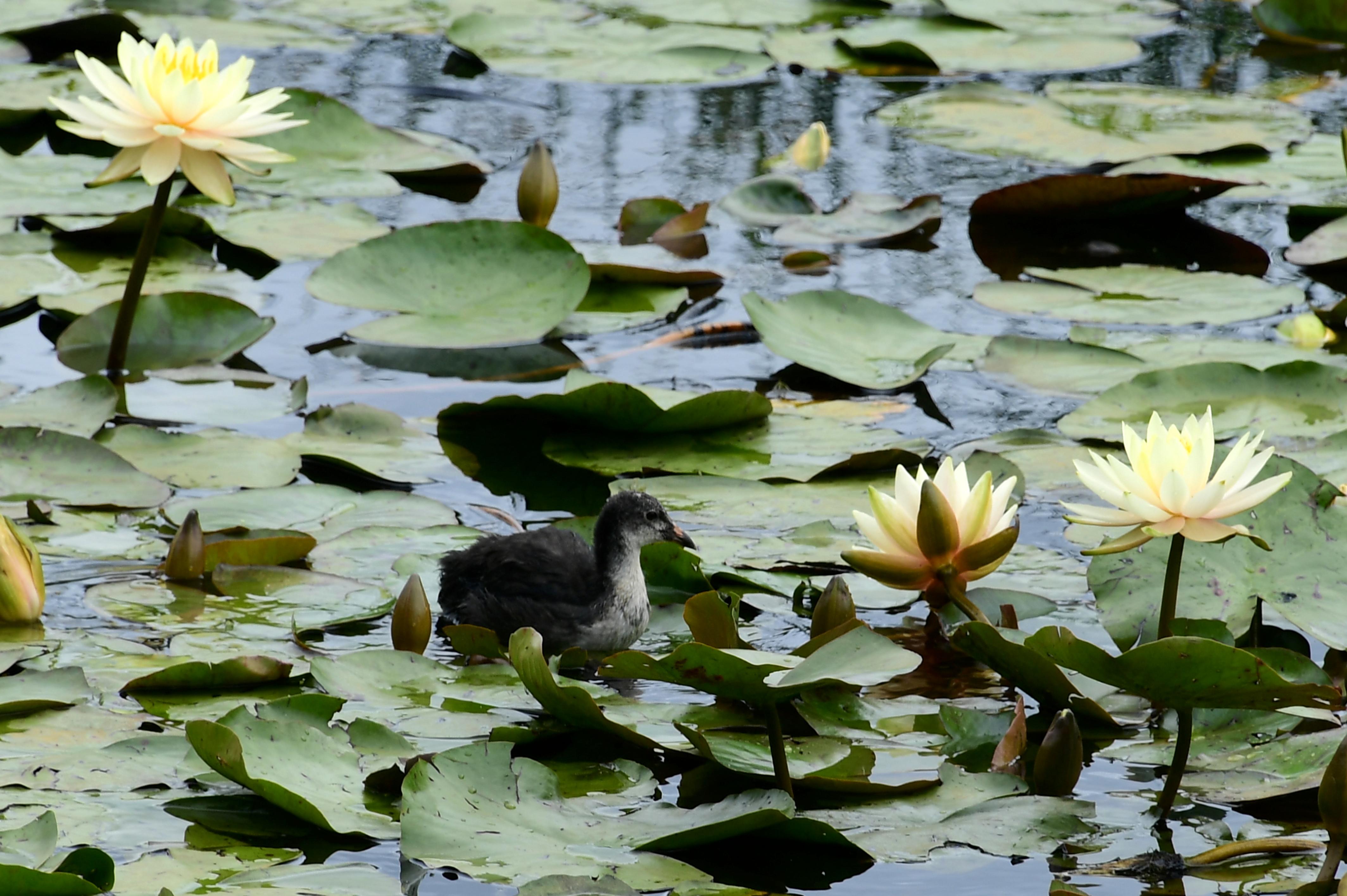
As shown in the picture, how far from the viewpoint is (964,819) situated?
2607 mm

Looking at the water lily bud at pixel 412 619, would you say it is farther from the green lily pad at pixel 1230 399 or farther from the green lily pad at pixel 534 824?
the green lily pad at pixel 1230 399

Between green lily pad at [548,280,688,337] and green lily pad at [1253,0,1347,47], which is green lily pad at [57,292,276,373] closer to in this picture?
green lily pad at [548,280,688,337]

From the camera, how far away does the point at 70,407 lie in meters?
4.22

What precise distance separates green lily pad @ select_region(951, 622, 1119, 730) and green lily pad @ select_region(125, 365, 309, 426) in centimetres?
211

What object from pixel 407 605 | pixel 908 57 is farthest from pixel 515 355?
pixel 908 57

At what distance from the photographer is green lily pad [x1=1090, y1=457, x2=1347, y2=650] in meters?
3.22

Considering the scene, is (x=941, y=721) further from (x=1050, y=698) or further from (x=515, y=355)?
(x=515, y=355)

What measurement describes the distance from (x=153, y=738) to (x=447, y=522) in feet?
4.20

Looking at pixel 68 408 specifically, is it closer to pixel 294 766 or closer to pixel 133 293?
pixel 133 293

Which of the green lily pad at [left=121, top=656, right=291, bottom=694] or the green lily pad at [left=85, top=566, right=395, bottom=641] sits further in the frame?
the green lily pad at [left=85, top=566, right=395, bottom=641]

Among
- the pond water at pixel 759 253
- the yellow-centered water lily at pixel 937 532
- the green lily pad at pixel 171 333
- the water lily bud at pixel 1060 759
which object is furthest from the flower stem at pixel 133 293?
the water lily bud at pixel 1060 759

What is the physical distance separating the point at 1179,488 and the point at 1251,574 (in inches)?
31.3

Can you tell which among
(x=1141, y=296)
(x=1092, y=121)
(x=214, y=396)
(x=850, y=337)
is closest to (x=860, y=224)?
(x=1141, y=296)

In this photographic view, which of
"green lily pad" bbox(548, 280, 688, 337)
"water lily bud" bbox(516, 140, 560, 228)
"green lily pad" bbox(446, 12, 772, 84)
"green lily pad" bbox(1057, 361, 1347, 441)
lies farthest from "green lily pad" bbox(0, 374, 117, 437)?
"green lily pad" bbox(446, 12, 772, 84)
